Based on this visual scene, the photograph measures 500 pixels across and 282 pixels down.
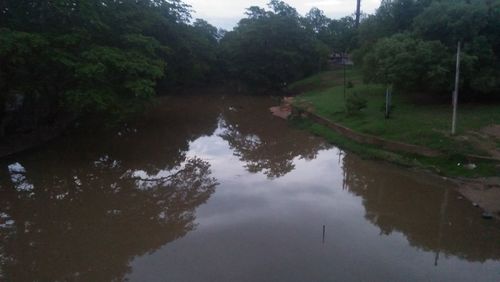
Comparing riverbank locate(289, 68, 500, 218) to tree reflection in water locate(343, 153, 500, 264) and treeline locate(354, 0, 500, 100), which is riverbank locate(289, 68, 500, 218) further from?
treeline locate(354, 0, 500, 100)

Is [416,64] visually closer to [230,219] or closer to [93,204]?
[230,219]

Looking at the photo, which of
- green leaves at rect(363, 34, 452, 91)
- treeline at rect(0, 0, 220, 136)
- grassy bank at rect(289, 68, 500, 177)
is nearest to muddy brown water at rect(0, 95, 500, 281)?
grassy bank at rect(289, 68, 500, 177)

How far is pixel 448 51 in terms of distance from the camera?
63.8 feet

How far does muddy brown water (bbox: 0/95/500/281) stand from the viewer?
27.5 feet

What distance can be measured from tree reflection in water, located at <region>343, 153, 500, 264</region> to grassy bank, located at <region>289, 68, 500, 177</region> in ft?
3.30

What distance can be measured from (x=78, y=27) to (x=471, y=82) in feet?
54.2

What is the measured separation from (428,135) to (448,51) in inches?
232

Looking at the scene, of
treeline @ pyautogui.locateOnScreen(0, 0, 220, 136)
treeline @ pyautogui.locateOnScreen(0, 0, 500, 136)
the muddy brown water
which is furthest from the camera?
treeline @ pyautogui.locateOnScreen(0, 0, 500, 136)

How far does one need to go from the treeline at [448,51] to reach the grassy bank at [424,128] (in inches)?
50.9

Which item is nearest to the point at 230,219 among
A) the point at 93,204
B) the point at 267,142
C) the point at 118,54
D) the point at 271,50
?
the point at 93,204

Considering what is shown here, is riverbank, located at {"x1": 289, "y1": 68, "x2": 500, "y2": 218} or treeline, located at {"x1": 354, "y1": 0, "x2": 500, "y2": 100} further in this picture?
treeline, located at {"x1": 354, "y1": 0, "x2": 500, "y2": 100}

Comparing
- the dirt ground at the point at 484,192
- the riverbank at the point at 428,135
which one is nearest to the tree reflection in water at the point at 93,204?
the riverbank at the point at 428,135

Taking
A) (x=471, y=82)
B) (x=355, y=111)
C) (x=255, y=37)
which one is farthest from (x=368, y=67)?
(x=255, y=37)

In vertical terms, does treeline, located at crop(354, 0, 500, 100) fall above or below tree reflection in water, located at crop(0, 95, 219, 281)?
above
